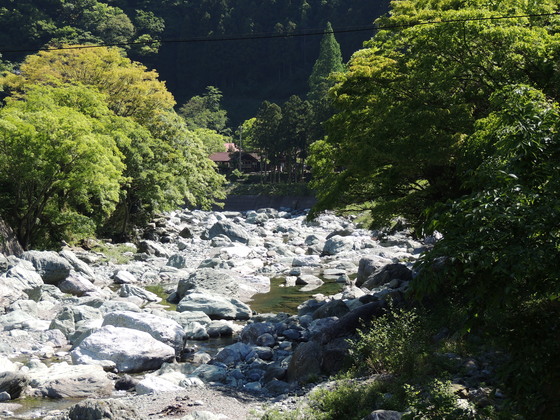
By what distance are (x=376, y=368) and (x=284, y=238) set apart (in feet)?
96.7

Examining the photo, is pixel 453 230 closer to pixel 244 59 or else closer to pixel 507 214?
pixel 507 214

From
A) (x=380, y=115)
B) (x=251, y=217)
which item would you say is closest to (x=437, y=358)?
(x=380, y=115)

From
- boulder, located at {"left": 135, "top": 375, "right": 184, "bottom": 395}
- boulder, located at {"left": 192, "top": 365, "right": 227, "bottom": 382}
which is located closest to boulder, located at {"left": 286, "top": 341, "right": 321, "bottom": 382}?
boulder, located at {"left": 192, "top": 365, "right": 227, "bottom": 382}

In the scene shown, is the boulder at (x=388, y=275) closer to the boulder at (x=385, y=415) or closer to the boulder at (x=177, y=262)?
the boulder at (x=177, y=262)

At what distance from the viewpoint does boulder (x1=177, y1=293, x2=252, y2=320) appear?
56.2ft

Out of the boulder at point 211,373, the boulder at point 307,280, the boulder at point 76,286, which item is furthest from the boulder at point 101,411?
the boulder at point 307,280

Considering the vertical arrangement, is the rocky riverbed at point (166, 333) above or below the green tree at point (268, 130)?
below

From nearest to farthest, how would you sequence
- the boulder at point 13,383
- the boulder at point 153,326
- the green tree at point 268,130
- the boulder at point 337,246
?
the boulder at point 13,383 → the boulder at point 153,326 → the boulder at point 337,246 → the green tree at point 268,130

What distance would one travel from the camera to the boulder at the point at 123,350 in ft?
39.2

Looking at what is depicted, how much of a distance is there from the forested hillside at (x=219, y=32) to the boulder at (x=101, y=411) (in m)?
103

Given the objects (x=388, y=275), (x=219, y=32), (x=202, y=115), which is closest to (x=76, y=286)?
(x=388, y=275)

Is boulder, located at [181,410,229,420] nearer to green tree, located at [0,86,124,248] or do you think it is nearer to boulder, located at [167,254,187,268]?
green tree, located at [0,86,124,248]

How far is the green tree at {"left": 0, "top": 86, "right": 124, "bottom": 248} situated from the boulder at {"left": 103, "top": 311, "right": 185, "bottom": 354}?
37.1 ft

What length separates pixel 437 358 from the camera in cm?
927
